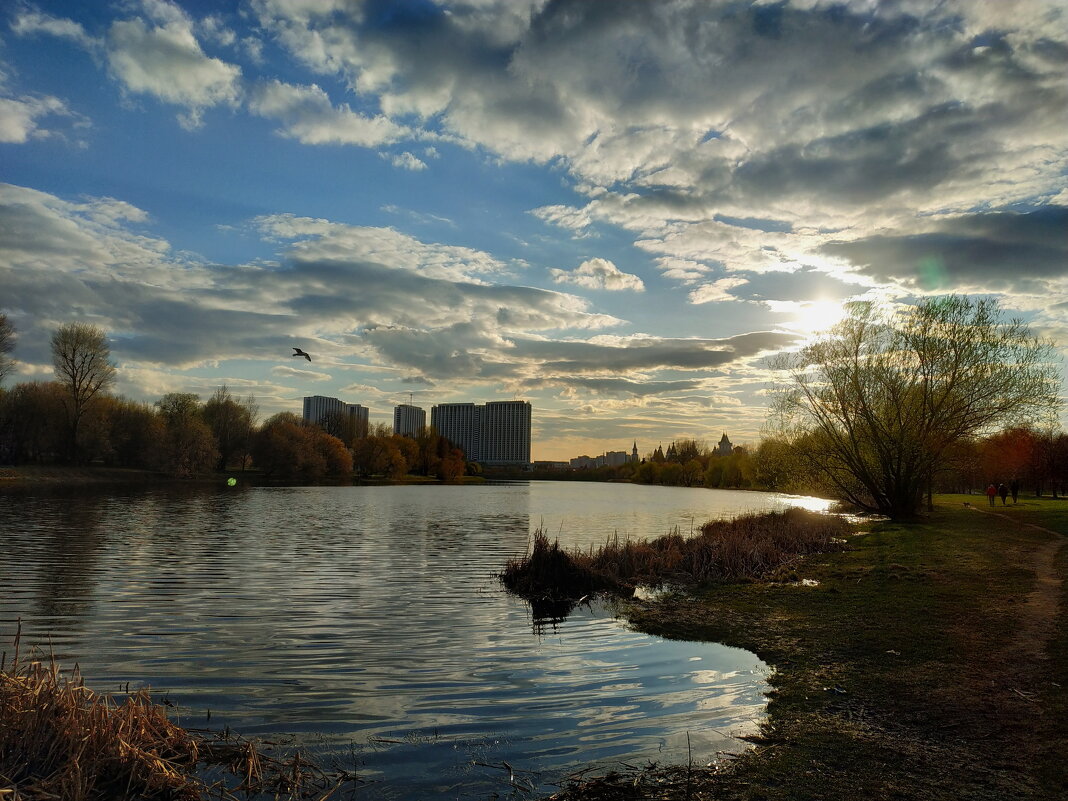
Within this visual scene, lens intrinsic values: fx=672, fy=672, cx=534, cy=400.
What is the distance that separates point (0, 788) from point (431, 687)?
20.8ft

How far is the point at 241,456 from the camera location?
119688 mm

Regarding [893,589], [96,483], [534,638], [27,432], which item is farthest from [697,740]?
[27,432]

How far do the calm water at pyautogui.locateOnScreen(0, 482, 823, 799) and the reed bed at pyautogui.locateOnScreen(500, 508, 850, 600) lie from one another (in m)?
1.70

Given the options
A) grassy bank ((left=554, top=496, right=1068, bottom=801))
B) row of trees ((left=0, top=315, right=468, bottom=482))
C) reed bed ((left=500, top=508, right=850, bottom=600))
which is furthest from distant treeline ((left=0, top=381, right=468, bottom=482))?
grassy bank ((left=554, top=496, right=1068, bottom=801))

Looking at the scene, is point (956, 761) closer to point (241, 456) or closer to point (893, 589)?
point (893, 589)

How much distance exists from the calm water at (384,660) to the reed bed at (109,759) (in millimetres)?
921

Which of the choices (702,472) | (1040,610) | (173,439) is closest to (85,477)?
(173,439)

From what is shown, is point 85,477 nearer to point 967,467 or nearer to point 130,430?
point 130,430

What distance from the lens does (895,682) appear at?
33.3ft

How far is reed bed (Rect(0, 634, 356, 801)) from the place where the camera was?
5984mm

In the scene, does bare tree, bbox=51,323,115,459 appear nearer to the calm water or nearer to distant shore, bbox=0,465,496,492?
distant shore, bbox=0,465,496,492

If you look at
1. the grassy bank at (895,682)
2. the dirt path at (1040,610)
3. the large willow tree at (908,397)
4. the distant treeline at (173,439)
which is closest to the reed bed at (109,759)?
the grassy bank at (895,682)

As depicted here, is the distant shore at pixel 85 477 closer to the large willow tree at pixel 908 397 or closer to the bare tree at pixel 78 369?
the bare tree at pixel 78 369

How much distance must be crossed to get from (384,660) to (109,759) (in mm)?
6695
